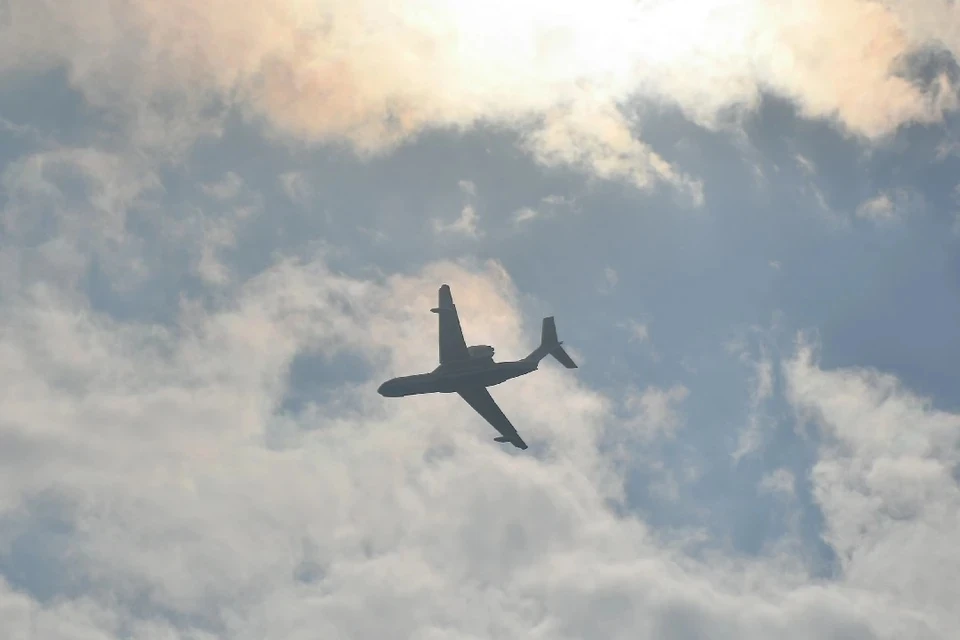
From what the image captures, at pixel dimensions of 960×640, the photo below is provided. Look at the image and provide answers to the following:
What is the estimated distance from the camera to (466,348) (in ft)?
508

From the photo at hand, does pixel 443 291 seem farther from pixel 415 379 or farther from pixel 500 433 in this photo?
pixel 500 433

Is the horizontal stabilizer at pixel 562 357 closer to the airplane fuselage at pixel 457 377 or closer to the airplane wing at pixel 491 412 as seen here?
the airplane fuselage at pixel 457 377

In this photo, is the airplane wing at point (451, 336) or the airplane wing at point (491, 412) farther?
the airplane wing at point (491, 412)

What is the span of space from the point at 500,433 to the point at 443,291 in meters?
24.0

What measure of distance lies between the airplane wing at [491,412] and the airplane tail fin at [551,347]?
366 inches

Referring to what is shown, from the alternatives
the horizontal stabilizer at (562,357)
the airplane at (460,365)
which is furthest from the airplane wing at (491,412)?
the horizontal stabilizer at (562,357)

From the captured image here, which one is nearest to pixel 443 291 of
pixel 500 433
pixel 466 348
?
pixel 466 348

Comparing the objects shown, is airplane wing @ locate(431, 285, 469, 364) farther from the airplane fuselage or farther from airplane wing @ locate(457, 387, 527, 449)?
airplane wing @ locate(457, 387, 527, 449)

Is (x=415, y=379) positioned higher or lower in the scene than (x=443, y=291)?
lower

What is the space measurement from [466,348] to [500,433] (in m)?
17.7

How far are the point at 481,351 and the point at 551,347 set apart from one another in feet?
34.9

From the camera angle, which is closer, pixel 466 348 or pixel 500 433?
pixel 466 348

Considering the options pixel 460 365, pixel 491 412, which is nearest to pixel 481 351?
pixel 460 365

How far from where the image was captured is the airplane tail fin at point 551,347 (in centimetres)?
15725
